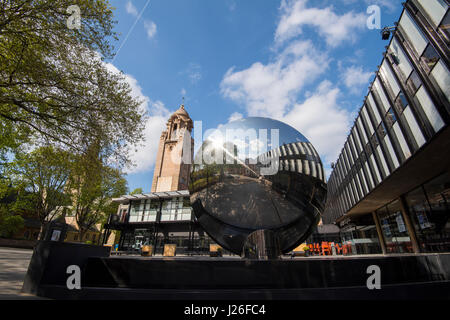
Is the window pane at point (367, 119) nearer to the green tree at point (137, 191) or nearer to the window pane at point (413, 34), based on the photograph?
A: the window pane at point (413, 34)

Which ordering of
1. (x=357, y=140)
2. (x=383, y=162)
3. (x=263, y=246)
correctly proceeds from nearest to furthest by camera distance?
(x=263, y=246) < (x=383, y=162) < (x=357, y=140)

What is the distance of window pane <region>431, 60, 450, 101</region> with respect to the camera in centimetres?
976

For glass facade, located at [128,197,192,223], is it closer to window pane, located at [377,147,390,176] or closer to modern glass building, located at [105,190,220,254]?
modern glass building, located at [105,190,220,254]

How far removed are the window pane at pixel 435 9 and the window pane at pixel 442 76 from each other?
86.1 inches

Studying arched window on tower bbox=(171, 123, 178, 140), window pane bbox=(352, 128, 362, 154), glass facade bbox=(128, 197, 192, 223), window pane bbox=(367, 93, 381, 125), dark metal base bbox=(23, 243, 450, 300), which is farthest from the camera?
arched window on tower bbox=(171, 123, 178, 140)

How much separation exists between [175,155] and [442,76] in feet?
165

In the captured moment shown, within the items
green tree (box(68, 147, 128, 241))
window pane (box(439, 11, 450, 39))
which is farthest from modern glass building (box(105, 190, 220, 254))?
window pane (box(439, 11, 450, 39))

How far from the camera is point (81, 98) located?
937 centimetres

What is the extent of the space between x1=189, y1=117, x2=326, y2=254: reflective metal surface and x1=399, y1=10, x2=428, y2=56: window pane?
41.3ft

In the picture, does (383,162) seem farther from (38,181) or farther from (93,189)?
(38,181)

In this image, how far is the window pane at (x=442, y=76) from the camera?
32.0 feet

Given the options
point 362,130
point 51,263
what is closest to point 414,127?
point 362,130

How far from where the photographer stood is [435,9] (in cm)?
1033

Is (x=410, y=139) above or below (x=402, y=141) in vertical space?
below
